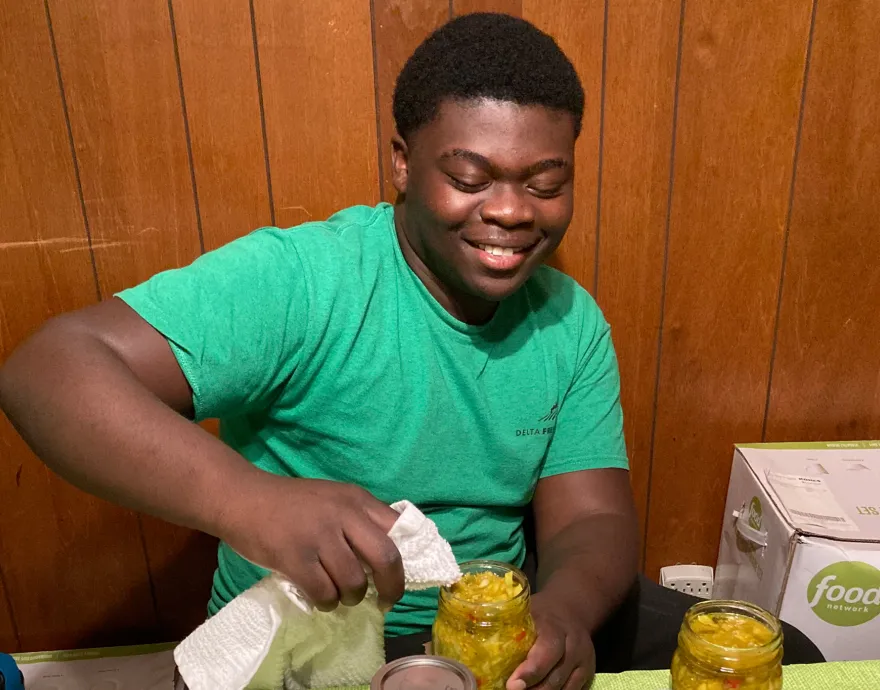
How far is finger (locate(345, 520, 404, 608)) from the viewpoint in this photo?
0.66 m

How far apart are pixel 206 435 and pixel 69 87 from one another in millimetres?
804

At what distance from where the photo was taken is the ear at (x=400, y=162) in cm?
103

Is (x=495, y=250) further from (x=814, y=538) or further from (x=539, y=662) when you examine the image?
(x=814, y=538)

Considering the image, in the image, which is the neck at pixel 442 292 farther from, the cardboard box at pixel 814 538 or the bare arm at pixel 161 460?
the cardboard box at pixel 814 538

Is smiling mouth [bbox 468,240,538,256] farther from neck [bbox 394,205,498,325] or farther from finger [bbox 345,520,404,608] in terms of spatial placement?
finger [bbox 345,520,404,608]

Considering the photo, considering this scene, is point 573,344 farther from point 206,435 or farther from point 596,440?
point 206,435

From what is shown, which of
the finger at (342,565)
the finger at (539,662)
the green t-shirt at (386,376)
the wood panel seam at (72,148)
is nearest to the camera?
the finger at (342,565)

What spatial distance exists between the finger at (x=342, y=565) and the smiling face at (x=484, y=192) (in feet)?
1.48

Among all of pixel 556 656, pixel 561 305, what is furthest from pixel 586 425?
A: pixel 556 656

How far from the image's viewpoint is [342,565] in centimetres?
66

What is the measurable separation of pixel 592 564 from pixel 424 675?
16.2 inches

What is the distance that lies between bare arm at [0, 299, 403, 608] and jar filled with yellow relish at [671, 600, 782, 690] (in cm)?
31

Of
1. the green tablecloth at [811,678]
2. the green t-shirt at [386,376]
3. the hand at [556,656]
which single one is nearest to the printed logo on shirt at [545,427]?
the green t-shirt at [386,376]

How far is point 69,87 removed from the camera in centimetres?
124
